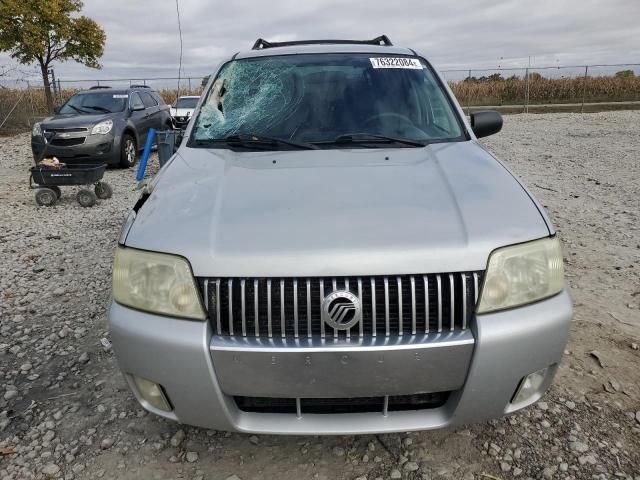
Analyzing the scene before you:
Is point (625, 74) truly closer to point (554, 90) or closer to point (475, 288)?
point (554, 90)

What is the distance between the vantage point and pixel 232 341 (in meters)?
1.76

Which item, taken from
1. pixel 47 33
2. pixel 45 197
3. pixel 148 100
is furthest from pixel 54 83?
pixel 45 197

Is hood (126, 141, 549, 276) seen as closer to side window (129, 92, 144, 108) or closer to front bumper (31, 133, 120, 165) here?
front bumper (31, 133, 120, 165)

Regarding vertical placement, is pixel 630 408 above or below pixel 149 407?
below

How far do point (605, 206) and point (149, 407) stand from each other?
20.2 ft

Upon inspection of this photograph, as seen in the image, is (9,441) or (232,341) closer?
(232,341)

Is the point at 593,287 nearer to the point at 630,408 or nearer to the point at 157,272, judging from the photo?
the point at 630,408

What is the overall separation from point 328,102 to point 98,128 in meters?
7.58

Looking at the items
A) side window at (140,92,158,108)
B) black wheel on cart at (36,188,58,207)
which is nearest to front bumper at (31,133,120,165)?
black wheel on cart at (36,188,58,207)

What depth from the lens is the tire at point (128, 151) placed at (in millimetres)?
9743

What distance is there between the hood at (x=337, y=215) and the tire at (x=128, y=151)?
8.02 metres

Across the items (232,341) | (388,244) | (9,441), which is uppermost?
(388,244)

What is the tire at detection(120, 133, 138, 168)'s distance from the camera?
9.74 metres

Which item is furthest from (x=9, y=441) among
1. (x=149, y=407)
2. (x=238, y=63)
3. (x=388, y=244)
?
(x=238, y=63)
